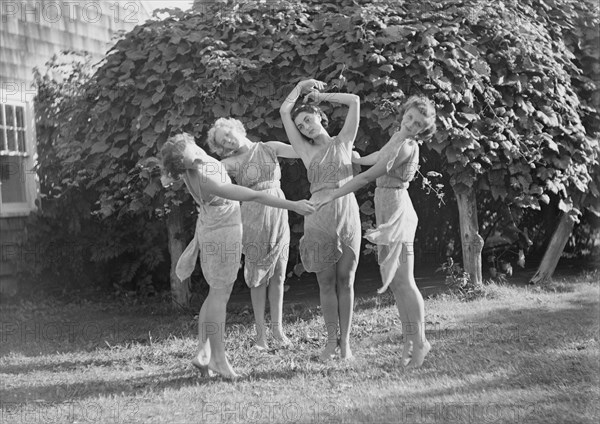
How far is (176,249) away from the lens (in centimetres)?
821

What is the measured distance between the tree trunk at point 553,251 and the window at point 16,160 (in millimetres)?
6738

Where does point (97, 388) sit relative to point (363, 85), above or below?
below

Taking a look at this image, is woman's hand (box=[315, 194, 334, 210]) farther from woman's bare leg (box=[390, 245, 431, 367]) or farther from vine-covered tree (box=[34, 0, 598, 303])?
vine-covered tree (box=[34, 0, 598, 303])

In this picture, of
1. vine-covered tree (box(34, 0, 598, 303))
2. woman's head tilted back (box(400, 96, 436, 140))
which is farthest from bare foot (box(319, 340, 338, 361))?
vine-covered tree (box(34, 0, 598, 303))

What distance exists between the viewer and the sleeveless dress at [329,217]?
5.38m

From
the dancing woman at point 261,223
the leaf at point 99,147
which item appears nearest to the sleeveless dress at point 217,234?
the dancing woman at point 261,223

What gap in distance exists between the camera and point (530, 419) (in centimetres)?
406

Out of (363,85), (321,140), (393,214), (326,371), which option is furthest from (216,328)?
(363,85)

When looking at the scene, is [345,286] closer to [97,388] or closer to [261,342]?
[261,342]

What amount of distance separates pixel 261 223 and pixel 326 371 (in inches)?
57.3

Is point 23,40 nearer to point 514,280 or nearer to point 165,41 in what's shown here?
point 165,41

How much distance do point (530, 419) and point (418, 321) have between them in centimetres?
122

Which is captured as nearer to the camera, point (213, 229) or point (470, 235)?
point (213, 229)

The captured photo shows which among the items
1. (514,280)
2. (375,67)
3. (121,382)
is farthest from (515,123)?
(121,382)
